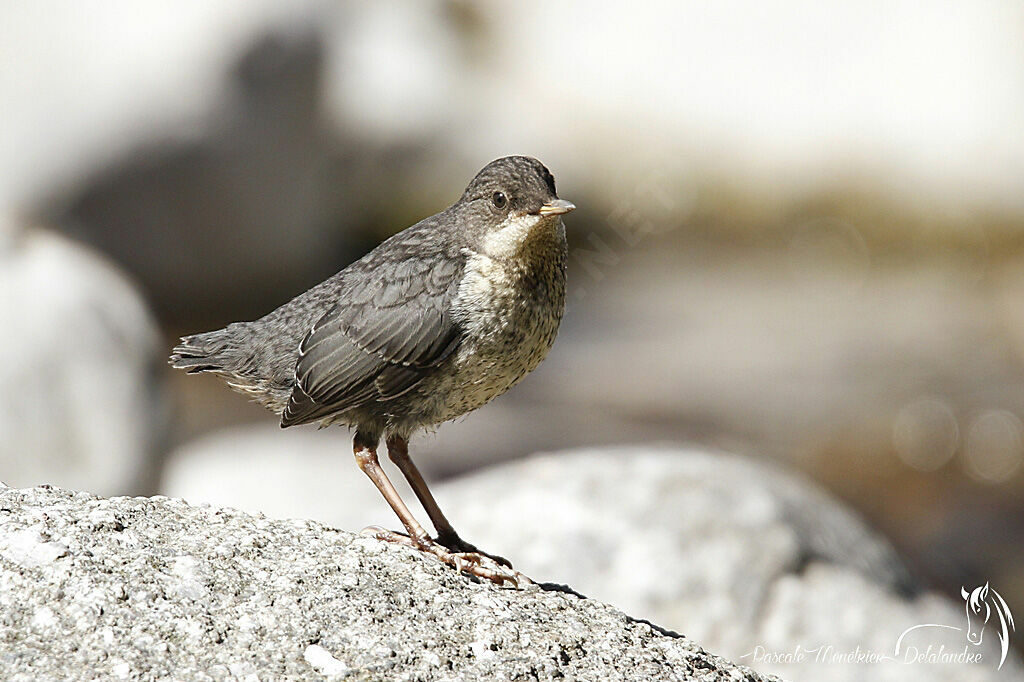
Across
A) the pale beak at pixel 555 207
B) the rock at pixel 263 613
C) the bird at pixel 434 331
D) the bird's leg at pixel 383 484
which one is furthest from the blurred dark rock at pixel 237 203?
the rock at pixel 263 613

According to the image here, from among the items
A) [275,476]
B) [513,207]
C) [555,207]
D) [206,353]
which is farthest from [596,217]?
[555,207]

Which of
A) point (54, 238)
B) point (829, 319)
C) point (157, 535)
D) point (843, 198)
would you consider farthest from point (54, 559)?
point (843, 198)

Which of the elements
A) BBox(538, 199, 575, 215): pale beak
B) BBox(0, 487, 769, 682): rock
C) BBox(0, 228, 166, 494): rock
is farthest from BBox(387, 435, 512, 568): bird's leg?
BBox(0, 228, 166, 494): rock

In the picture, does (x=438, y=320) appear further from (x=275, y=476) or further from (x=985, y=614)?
(x=275, y=476)

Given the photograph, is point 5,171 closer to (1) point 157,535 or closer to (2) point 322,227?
(2) point 322,227

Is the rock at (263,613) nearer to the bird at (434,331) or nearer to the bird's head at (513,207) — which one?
the bird at (434,331)

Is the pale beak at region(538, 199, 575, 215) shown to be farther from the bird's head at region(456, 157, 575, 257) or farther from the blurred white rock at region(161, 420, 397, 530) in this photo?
the blurred white rock at region(161, 420, 397, 530)
